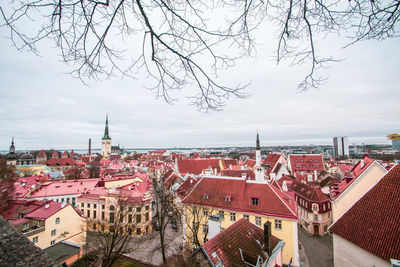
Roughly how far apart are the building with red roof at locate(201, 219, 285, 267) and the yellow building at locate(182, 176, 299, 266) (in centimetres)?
457

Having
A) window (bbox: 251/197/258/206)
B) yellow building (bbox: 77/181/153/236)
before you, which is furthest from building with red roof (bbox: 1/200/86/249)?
window (bbox: 251/197/258/206)

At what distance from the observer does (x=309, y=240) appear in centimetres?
1861

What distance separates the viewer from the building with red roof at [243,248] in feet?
23.1

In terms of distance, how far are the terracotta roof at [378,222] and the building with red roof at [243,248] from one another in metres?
3.09

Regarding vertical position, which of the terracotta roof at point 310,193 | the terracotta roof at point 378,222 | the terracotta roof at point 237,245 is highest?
the terracotta roof at point 378,222

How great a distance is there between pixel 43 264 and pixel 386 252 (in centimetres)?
949

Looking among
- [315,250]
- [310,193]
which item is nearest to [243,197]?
[315,250]

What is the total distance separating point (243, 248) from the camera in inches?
309

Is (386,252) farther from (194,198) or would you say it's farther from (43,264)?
(194,198)

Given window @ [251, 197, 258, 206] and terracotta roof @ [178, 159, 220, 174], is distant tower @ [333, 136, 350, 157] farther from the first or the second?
window @ [251, 197, 258, 206]

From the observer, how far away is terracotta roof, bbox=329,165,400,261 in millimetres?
6121

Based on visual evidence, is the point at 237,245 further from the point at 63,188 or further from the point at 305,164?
the point at 305,164

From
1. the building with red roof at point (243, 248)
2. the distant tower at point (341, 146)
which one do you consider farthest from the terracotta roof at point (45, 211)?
the distant tower at point (341, 146)

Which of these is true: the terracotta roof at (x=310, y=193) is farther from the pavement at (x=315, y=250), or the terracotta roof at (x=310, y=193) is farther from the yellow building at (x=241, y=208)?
the yellow building at (x=241, y=208)
